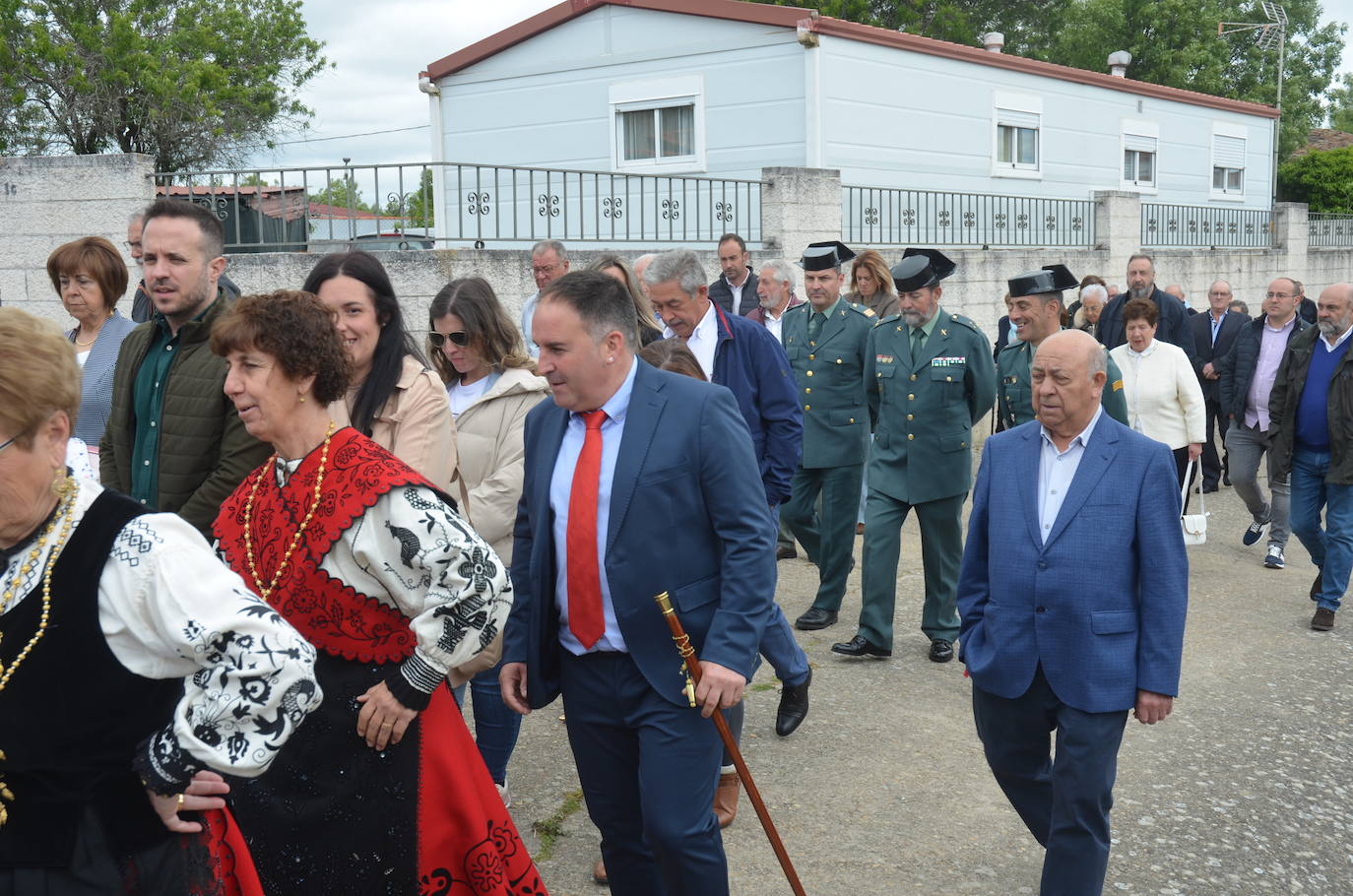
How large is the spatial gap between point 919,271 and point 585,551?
4.08 m

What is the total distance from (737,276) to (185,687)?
841 centimetres

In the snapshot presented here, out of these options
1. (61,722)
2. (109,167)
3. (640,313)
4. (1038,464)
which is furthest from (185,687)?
(109,167)

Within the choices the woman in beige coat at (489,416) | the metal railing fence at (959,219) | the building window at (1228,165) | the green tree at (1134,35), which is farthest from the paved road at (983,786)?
the green tree at (1134,35)

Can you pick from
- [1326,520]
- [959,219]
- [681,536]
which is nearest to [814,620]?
[1326,520]

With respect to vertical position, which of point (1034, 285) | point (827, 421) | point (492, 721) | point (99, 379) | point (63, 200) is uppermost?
point (63, 200)

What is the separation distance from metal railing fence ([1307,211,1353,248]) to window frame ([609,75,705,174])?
585 inches

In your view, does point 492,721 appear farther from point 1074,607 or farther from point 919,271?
point 919,271

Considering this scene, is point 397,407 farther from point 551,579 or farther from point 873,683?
point 873,683

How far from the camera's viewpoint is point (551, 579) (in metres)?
3.61

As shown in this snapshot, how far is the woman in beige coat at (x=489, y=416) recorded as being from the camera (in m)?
4.55

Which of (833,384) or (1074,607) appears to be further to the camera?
(833,384)

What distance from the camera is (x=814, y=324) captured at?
805 centimetres

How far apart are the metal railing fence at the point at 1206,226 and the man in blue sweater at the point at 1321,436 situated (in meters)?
13.3

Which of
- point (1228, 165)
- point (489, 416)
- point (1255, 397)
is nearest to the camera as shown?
point (489, 416)
